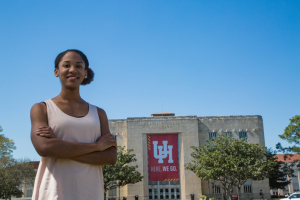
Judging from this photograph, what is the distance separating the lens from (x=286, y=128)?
39438 mm

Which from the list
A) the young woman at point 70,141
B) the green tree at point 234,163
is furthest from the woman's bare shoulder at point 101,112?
the green tree at point 234,163

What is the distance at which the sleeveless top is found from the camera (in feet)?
7.75

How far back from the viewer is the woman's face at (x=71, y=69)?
8.90 ft

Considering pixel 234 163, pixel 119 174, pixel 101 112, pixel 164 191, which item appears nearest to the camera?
pixel 101 112

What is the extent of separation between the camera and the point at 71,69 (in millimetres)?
2699

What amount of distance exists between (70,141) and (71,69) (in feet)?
2.15

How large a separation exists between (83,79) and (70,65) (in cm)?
24

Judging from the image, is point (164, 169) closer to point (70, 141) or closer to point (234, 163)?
point (234, 163)

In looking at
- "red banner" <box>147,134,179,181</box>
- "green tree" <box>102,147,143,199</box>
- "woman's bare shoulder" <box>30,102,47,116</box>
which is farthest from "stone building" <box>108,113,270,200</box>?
"woman's bare shoulder" <box>30,102,47,116</box>

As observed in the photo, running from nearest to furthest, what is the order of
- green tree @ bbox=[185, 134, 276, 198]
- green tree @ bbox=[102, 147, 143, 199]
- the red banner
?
green tree @ bbox=[185, 134, 276, 198], green tree @ bbox=[102, 147, 143, 199], the red banner

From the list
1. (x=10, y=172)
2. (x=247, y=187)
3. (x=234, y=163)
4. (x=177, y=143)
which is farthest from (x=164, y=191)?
(x=10, y=172)

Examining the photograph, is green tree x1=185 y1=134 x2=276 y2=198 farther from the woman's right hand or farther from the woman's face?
the woman's face

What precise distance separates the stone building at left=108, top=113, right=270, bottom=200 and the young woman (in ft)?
134

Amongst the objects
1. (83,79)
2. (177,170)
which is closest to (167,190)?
(177,170)
